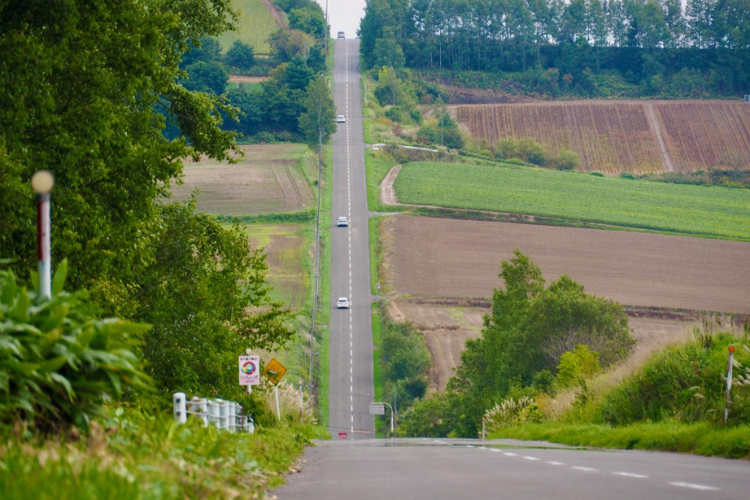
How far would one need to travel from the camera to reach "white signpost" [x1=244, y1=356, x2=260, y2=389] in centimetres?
2677

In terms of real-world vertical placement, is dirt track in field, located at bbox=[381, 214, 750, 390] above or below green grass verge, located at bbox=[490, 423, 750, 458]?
above

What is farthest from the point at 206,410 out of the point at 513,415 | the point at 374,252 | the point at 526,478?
the point at 374,252

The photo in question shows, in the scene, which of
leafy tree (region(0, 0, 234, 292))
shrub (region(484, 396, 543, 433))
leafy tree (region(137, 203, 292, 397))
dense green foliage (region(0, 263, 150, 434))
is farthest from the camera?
shrub (region(484, 396, 543, 433))

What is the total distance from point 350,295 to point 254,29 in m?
111

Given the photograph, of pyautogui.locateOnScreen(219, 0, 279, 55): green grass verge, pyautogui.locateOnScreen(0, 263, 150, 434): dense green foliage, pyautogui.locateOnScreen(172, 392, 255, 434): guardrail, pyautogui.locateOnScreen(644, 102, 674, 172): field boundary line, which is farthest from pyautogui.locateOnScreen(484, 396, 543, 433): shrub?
pyautogui.locateOnScreen(219, 0, 279, 55): green grass verge

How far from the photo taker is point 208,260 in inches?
1128

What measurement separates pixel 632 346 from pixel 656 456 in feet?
140

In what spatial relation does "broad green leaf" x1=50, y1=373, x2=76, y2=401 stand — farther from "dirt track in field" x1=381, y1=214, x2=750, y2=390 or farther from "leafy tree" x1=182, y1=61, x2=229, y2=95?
"leafy tree" x1=182, y1=61, x2=229, y2=95

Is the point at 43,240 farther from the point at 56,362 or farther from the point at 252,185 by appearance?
the point at 252,185

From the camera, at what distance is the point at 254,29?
613ft

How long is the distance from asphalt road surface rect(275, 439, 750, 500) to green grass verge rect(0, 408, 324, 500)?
2.40 feet

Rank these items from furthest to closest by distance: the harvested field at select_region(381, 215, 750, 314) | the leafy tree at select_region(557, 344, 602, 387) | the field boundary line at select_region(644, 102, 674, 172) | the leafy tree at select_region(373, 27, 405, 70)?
A: the leafy tree at select_region(373, 27, 405, 70) < the field boundary line at select_region(644, 102, 674, 172) < the harvested field at select_region(381, 215, 750, 314) < the leafy tree at select_region(557, 344, 602, 387)

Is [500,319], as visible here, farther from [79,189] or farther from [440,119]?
[440,119]

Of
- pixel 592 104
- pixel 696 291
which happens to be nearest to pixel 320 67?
pixel 592 104
